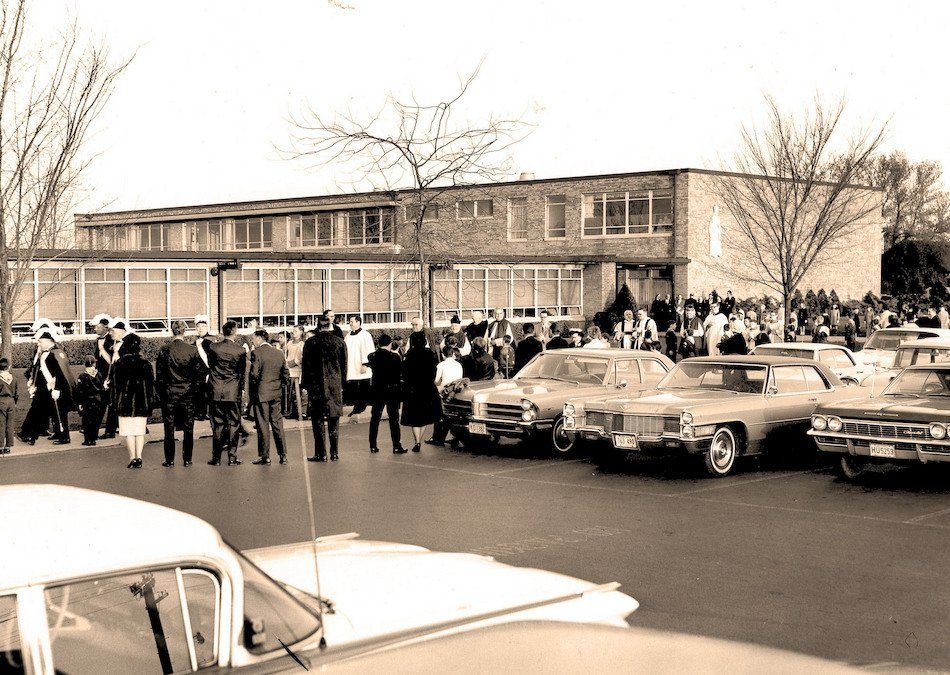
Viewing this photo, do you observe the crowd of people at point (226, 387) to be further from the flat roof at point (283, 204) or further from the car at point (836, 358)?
the flat roof at point (283, 204)

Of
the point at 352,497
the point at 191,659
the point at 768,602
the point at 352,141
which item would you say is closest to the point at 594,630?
the point at 191,659

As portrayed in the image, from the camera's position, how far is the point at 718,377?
13523mm

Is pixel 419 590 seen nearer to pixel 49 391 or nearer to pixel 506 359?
pixel 49 391

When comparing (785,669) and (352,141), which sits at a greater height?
(352,141)

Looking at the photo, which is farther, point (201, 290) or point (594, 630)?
point (201, 290)

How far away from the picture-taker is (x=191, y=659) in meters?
3.13

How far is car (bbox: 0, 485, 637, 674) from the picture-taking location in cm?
291

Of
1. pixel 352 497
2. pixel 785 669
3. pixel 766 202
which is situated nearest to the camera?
pixel 785 669

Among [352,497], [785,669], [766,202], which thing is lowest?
[352,497]

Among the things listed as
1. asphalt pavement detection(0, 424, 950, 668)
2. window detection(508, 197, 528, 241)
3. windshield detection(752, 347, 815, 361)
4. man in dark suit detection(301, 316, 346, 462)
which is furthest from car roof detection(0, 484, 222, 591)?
window detection(508, 197, 528, 241)

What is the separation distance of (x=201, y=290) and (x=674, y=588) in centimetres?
2587

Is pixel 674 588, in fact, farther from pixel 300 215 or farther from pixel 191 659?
pixel 300 215

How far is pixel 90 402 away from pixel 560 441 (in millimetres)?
6841

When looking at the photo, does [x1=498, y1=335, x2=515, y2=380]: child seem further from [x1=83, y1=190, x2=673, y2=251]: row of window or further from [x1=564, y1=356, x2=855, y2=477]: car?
[x1=83, y1=190, x2=673, y2=251]: row of window
